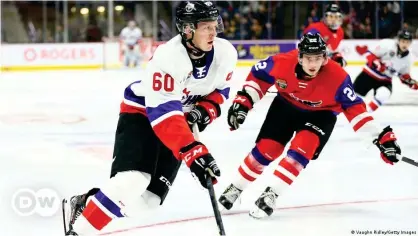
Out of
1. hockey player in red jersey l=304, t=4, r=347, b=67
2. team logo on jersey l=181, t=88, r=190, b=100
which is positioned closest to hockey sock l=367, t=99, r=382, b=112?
hockey player in red jersey l=304, t=4, r=347, b=67

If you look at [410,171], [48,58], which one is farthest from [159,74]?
[48,58]

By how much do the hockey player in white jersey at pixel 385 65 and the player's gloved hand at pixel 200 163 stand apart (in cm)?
456

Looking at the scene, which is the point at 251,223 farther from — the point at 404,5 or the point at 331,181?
the point at 404,5

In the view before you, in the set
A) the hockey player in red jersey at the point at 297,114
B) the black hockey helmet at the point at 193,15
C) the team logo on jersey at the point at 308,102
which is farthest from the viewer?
the team logo on jersey at the point at 308,102

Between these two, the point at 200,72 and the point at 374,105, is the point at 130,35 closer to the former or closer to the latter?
the point at 374,105

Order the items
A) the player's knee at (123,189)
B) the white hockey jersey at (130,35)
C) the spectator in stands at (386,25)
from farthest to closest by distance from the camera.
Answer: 1. the spectator in stands at (386,25)
2. the white hockey jersey at (130,35)
3. the player's knee at (123,189)

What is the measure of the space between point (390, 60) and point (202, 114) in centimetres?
453

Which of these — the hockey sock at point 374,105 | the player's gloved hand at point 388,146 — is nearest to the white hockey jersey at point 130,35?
the hockey sock at point 374,105

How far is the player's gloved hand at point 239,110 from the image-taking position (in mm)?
3230

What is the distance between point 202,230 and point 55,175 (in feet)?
4.59

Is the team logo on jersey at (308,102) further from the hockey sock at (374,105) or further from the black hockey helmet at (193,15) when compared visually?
the hockey sock at (374,105)

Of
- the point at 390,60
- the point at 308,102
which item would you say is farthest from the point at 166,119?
the point at 390,60

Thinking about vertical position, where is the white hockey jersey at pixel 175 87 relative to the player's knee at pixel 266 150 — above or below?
above

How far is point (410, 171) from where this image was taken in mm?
4336
